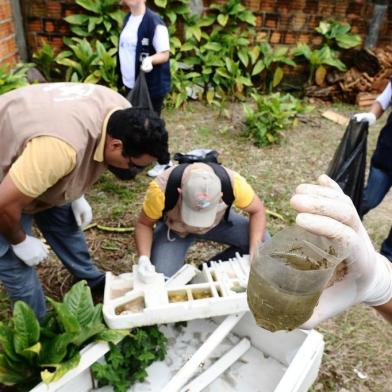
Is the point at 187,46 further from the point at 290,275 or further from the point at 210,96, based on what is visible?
the point at 290,275

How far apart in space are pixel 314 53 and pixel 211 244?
13.4 ft

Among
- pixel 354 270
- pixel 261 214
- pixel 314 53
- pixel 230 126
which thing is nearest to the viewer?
pixel 354 270

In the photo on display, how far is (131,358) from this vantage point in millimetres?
1915

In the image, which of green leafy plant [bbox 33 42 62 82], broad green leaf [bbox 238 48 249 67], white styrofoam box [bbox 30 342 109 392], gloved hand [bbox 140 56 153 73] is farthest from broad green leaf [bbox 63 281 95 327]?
broad green leaf [bbox 238 48 249 67]

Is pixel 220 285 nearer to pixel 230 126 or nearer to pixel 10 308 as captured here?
pixel 10 308

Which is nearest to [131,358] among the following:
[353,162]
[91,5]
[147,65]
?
[353,162]

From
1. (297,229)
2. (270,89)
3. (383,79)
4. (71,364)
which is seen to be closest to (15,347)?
(71,364)

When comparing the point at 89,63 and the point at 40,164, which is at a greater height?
the point at 40,164

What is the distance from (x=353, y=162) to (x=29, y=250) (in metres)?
2.21

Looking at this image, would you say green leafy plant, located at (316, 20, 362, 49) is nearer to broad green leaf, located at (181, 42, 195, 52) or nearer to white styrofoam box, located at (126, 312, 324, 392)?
broad green leaf, located at (181, 42, 195, 52)

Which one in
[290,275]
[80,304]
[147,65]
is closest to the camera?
[290,275]

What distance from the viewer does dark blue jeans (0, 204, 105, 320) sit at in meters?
2.00

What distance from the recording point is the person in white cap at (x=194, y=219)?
214 centimetres

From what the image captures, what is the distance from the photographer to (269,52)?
6105 mm
